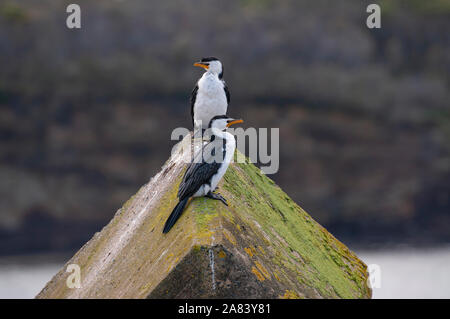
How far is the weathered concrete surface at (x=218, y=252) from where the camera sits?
6.18 meters

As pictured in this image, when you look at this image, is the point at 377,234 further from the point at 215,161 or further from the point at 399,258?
the point at 215,161

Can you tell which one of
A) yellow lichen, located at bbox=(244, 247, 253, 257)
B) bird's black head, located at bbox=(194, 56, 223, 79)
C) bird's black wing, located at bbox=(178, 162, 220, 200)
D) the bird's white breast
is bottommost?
yellow lichen, located at bbox=(244, 247, 253, 257)

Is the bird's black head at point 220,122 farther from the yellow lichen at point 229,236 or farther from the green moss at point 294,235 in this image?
the yellow lichen at point 229,236

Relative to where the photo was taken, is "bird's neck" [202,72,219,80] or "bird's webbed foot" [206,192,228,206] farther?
"bird's neck" [202,72,219,80]

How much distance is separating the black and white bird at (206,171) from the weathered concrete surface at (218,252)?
0.38 feet

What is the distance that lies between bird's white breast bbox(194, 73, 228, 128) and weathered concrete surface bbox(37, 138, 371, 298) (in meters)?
2.41

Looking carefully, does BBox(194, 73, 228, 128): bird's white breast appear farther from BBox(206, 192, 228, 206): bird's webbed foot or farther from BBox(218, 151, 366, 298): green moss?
BBox(206, 192, 228, 206): bird's webbed foot

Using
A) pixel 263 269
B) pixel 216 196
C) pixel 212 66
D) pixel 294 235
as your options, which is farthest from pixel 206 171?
pixel 212 66

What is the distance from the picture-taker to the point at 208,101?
11734 mm

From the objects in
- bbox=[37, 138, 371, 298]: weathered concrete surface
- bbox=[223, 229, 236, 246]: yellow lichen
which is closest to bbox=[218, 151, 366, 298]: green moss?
bbox=[37, 138, 371, 298]: weathered concrete surface

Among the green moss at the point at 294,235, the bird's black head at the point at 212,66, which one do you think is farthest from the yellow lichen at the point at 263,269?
the bird's black head at the point at 212,66

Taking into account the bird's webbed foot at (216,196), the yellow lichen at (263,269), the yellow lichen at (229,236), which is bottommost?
the yellow lichen at (263,269)

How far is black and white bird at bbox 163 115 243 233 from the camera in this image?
718 centimetres

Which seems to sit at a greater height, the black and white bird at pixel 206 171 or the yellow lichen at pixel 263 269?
the black and white bird at pixel 206 171
